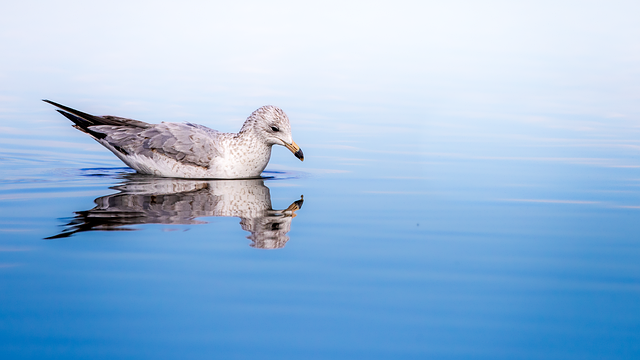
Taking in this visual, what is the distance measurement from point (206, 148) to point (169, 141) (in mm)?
703

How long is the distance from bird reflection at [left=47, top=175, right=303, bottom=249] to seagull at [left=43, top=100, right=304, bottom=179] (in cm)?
28

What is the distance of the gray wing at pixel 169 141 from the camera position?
37.5 ft

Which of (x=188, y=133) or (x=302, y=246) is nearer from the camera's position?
(x=302, y=246)

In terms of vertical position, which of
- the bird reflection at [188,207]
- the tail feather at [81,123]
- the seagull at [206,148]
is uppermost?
the tail feather at [81,123]

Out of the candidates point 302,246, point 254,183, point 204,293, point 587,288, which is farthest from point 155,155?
point 587,288

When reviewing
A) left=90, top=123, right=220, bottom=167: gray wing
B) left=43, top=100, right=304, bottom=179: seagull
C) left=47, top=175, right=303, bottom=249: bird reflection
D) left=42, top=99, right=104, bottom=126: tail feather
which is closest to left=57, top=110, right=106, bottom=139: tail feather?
left=42, top=99, right=104, bottom=126: tail feather

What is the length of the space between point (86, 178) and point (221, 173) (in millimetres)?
2189

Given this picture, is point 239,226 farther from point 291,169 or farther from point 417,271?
point 291,169

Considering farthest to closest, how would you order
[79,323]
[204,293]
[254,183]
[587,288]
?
[254,183] → [587,288] → [204,293] → [79,323]

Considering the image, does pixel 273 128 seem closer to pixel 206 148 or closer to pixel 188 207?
pixel 206 148

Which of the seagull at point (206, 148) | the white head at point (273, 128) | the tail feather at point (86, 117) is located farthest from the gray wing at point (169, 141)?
the white head at point (273, 128)

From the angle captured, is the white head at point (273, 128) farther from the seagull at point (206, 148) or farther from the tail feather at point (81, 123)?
the tail feather at point (81, 123)

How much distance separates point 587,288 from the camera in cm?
599

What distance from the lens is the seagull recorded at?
11.4m
